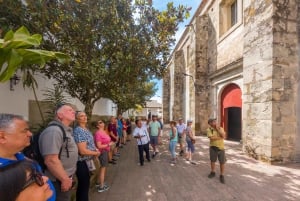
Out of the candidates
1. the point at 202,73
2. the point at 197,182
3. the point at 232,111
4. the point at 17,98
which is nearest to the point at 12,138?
the point at 17,98

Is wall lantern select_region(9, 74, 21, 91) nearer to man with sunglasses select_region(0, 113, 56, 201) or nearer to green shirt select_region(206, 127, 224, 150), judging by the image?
man with sunglasses select_region(0, 113, 56, 201)

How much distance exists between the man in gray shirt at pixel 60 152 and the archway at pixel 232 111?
451 inches

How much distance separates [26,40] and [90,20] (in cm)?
495

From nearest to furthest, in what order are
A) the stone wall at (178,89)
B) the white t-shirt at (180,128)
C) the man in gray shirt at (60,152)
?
the man in gray shirt at (60,152) → the white t-shirt at (180,128) → the stone wall at (178,89)

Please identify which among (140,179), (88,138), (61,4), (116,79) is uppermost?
(61,4)

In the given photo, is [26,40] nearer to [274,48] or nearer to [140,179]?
[140,179]

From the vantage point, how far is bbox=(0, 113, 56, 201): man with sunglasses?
1658mm

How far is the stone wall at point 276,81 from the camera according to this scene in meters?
8.01

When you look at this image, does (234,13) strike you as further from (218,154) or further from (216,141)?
(218,154)

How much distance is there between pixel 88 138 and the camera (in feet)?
12.7

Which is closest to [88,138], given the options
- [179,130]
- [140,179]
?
[140,179]

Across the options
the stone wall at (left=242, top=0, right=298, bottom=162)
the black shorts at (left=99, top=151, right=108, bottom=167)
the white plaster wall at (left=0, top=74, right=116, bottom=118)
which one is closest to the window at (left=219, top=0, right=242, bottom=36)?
the stone wall at (left=242, top=0, right=298, bottom=162)

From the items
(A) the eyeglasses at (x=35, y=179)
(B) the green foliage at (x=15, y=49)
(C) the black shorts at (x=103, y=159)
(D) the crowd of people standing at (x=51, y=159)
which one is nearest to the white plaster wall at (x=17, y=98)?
(D) the crowd of people standing at (x=51, y=159)

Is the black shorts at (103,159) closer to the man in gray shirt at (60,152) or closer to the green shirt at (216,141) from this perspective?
the man in gray shirt at (60,152)
